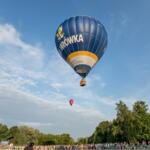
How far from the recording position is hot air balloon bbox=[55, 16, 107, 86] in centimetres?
2936

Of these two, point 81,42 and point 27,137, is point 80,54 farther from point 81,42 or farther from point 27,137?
point 27,137

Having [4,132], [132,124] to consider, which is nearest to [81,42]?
[132,124]

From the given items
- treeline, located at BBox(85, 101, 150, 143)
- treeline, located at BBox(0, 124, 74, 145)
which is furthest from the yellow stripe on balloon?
treeline, located at BBox(0, 124, 74, 145)

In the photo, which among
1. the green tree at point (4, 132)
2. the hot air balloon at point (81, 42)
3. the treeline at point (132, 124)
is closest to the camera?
the hot air balloon at point (81, 42)

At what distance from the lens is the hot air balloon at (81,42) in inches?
1156

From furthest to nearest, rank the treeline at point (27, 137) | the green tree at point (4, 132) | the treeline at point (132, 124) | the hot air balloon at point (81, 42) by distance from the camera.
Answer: the green tree at point (4, 132) → the treeline at point (27, 137) → the treeline at point (132, 124) → the hot air balloon at point (81, 42)

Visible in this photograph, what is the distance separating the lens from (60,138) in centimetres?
11294

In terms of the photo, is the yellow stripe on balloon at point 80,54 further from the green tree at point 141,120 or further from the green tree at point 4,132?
the green tree at point 4,132

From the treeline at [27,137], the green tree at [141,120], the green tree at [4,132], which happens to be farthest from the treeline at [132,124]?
the green tree at [4,132]

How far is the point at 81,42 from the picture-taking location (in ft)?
95.9

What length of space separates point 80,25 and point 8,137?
9356cm

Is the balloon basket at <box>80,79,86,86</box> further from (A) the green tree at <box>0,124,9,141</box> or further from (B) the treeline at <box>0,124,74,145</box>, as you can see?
(A) the green tree at <box>0,124,9,141</box>

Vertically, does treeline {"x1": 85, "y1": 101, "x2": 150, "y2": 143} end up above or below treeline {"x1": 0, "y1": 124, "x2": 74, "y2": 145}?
below

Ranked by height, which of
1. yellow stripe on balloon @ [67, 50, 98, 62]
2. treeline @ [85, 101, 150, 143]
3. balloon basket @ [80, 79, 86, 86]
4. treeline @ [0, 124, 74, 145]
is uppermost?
treeline @ [0, 124, 74, 145]
